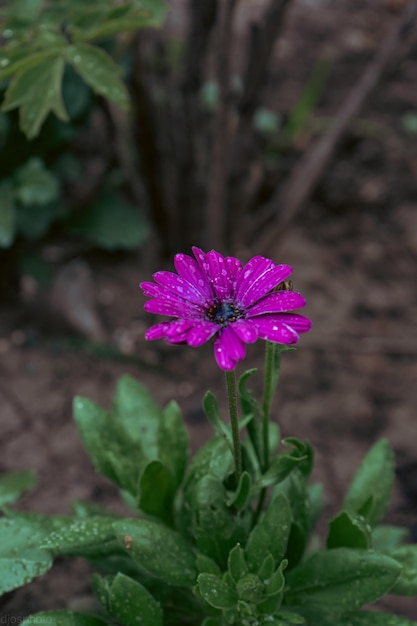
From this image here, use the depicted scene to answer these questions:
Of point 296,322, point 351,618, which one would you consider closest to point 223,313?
point 296,322

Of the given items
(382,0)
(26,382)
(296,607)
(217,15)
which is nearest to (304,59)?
(382,0)

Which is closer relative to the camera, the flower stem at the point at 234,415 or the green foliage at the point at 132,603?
the flower stem at the point at 234,415

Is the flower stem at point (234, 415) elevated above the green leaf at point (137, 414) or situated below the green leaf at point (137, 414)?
below

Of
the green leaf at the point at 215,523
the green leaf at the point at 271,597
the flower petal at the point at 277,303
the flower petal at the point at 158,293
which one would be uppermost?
the flower petal at the point at 158,293

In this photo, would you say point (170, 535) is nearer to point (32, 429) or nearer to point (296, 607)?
point (296, 607)

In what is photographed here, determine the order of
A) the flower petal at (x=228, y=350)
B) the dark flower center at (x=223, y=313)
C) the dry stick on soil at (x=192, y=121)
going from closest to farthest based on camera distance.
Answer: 1. the flower petal at (x=228, y=350)
2. the dark flower center at (x=223, y=313)
3. the dry stick on soil at (x=192, y=121)

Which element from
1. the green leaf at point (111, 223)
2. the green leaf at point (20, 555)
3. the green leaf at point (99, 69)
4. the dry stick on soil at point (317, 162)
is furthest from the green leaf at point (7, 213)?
the green leaf at point (20, 555)

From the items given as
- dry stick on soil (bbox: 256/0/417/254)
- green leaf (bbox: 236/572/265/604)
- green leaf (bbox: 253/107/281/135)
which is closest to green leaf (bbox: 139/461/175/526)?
green leaf (bbox: 236/572/265/604)

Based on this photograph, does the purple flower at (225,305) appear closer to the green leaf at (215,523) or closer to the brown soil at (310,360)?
the green leaf at (215,523)
